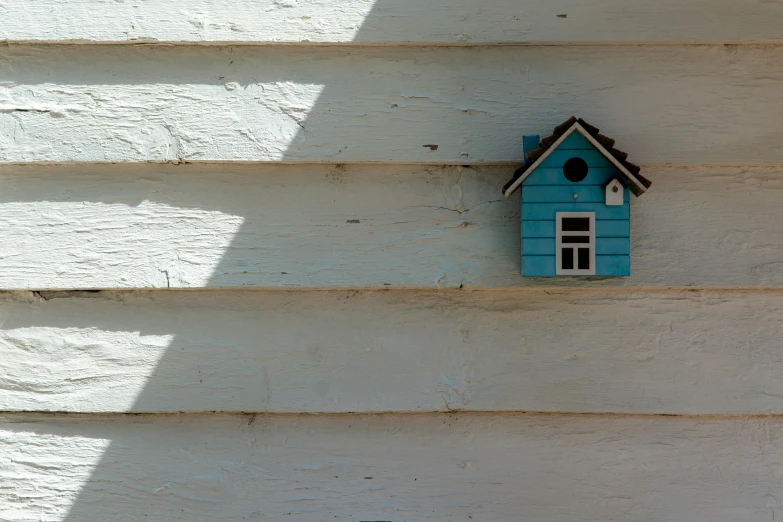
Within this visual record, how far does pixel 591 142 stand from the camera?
1453 millimetres

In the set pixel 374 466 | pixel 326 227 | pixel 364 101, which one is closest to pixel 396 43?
pixel 364 101

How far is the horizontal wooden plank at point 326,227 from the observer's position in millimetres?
1548

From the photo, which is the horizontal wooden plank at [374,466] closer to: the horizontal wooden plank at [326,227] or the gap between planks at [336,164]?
the horizontal wooden plank at [326,227]

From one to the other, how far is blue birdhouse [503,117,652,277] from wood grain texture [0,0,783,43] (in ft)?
0.85

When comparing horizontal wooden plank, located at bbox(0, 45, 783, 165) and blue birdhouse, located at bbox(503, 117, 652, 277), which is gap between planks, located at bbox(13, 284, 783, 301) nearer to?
blue birdhouse, located at bbox(503, 117, 652, 277)

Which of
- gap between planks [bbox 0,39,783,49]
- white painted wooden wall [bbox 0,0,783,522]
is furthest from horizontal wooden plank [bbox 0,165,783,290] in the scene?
gap between planks [bbox 0,39,783,49]

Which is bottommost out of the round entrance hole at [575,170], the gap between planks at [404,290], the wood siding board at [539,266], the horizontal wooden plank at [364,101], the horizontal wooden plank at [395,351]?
the horizontal wooden plank at [395,351]

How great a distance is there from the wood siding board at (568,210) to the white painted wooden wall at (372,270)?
0.26 ft

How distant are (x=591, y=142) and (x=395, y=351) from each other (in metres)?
0.60

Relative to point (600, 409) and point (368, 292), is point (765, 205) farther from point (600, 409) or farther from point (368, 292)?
point (368, 292)

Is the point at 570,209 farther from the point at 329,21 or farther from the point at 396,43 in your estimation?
the point at 329,21

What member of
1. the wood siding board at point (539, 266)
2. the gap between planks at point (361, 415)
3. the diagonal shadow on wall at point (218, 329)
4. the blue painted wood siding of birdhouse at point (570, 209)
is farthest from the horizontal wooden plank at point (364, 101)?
the gap between planks at point (361, 415)

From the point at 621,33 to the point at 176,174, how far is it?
3.35 feet

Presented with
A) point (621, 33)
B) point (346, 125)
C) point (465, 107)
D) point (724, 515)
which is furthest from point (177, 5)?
point (724, 515)
